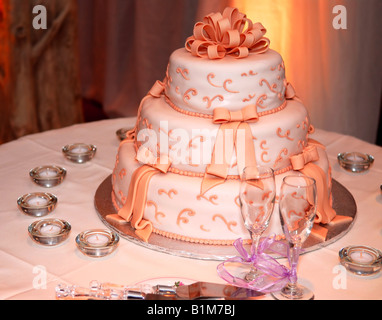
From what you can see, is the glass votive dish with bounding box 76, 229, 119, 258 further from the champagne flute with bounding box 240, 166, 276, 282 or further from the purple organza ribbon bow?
the champagne flute with bounding box 240, 166, 276, 282

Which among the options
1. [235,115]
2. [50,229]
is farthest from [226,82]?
[50,229]

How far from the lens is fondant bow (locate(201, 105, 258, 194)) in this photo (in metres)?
2.13

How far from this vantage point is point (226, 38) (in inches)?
90.4

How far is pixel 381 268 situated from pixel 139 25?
4.35 metres

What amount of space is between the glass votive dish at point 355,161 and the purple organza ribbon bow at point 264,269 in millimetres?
876

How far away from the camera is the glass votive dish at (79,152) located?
2.88 meters

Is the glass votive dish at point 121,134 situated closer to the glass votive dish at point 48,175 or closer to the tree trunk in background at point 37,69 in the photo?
the glass votive dish at point 48,175

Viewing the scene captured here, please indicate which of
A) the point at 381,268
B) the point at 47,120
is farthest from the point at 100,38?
the point at 381,268

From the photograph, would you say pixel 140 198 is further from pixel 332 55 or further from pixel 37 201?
pixel 332 55

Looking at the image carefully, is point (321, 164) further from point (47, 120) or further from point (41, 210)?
point (47, 120)

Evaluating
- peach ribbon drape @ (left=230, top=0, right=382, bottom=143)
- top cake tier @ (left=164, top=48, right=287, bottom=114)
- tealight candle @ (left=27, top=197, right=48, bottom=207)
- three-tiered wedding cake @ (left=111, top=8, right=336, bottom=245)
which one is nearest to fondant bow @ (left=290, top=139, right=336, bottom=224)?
three-tiered wedding cake @ (left=111, top=8, right=336, bottom=245)

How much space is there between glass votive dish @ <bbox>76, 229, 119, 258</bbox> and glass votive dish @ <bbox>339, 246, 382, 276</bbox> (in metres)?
0.79

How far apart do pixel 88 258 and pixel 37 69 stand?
10.1ft
